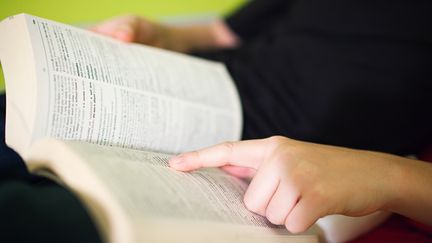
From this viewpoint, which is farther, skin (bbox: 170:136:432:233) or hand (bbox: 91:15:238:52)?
hand (bbox: 91:15:238:52)

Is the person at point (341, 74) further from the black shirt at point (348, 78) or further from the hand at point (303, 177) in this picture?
the hand at point (303, 177)

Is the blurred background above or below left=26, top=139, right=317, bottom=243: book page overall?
above

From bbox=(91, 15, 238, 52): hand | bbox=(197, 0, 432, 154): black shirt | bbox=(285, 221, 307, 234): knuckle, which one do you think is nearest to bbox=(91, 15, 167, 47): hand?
bbox=(91, 15, 238, 52): hand

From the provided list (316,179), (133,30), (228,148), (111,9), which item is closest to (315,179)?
(316,179)

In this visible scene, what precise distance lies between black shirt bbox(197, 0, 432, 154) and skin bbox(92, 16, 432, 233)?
197 mm

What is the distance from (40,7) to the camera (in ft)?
1.70

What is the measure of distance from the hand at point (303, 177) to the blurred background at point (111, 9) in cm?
30

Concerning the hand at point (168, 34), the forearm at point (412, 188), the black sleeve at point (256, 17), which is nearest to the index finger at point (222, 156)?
the forearm at point (412, 188)

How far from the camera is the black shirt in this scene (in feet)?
2.10

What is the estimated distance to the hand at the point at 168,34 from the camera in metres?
0.61

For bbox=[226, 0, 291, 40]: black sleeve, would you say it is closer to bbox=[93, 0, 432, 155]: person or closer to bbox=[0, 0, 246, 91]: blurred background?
bbox=[93, 0, 432, 155]: person

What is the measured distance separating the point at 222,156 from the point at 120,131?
138mm

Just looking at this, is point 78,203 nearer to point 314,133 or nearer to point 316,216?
point 316,216

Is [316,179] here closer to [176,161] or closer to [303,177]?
[303,177]
